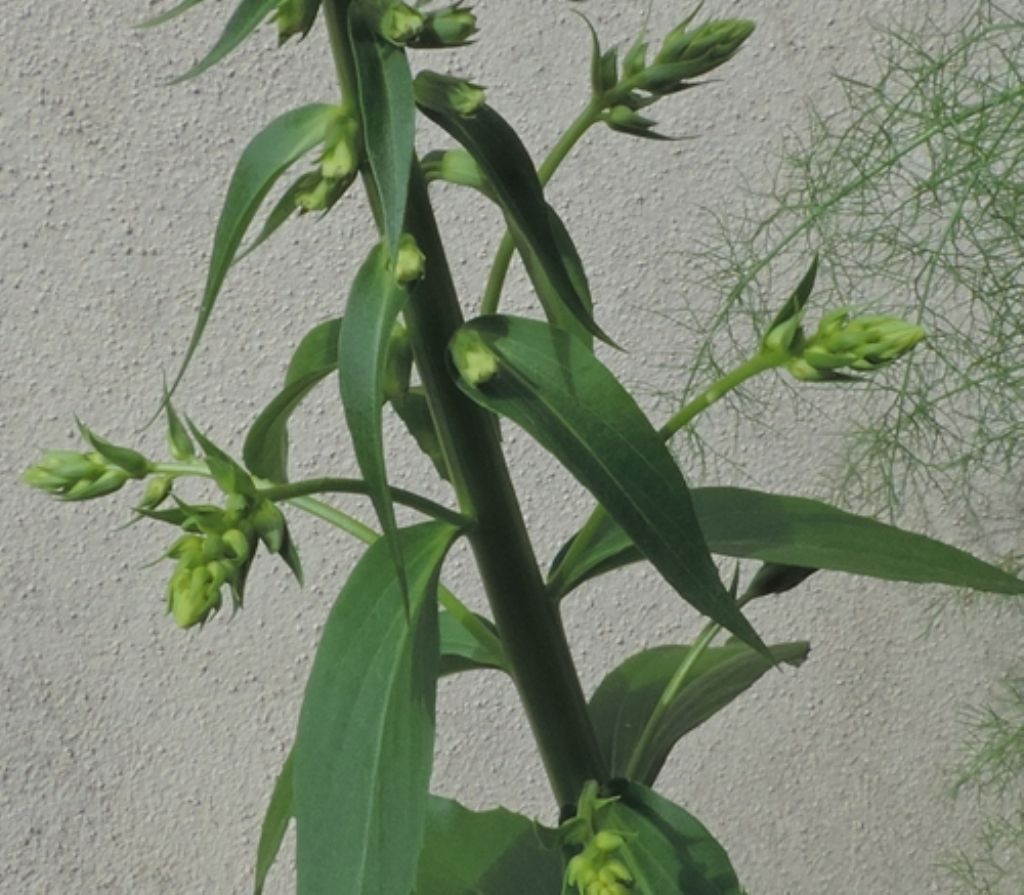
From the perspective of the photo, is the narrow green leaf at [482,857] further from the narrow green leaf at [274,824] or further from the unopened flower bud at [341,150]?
the unopened flower bud at [341,150]

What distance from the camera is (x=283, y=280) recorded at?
57cm

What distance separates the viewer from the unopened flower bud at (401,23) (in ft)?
0.59

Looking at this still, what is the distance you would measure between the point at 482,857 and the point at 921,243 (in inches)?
10.6

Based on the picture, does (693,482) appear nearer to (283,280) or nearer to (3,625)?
(283,280)

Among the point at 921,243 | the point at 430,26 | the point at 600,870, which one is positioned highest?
the point at 921,243

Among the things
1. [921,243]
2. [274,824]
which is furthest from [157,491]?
[921,243]

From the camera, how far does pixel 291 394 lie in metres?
0.24

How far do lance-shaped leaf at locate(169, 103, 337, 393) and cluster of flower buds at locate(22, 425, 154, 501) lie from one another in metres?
0.02

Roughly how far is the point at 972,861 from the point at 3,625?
438 millimetres

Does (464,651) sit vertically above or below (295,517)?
below

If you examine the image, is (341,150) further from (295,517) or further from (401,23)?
(295,517)

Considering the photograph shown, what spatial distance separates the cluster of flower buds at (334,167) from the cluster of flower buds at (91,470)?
49mm

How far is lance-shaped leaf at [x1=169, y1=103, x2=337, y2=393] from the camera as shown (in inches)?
7.6

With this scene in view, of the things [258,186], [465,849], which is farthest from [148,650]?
[258,186]
